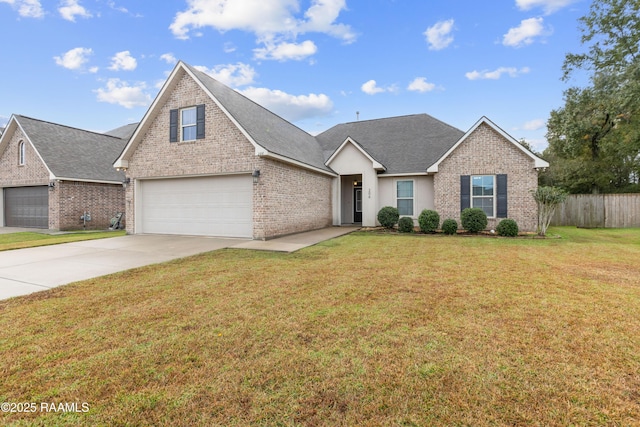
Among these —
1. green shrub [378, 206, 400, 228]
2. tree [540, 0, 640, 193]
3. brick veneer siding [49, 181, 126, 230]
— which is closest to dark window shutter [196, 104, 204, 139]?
green shrub [378, 206, 400, 228]

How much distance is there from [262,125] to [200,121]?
2.56 metres

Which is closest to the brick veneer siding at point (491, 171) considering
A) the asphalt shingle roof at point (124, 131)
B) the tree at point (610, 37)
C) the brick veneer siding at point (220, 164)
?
the brick veneer siding at point (220, 164)

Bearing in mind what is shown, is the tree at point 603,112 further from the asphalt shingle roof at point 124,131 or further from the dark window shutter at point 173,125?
the asphalt shingle roof at point 124,131

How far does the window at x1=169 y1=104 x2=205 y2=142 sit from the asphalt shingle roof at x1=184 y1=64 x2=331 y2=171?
1307 mm

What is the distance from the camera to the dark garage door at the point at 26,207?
1653cm

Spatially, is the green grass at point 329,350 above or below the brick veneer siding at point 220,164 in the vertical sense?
below

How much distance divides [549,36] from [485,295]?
51.4 feet

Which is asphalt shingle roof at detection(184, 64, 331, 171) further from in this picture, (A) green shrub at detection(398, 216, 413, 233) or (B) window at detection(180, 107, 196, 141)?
(A) green shrub at detection(398, 216, 413, 233)

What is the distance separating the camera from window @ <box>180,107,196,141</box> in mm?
11992

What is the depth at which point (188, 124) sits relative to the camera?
1208 centimetres

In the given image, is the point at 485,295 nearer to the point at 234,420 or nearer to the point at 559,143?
the point at 234,420

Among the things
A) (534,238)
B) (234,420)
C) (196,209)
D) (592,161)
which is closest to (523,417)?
(234,420)

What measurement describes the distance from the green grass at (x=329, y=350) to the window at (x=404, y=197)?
943 cm

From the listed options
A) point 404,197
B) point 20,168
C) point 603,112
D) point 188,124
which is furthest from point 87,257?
point 603,112
